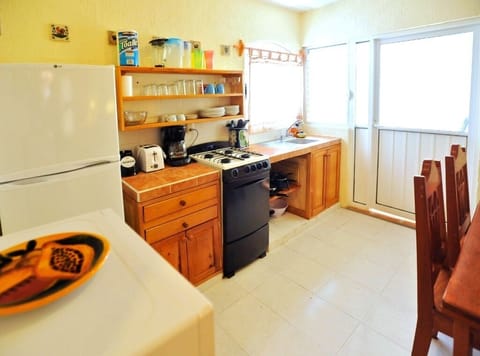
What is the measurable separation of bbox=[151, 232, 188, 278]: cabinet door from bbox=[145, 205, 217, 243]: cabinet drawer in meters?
0.04

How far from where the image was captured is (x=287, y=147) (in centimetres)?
329

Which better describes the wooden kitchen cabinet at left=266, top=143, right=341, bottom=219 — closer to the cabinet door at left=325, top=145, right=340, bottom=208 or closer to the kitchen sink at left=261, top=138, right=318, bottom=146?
the cabinet door at left=325, top=145, right=340, bottom=208

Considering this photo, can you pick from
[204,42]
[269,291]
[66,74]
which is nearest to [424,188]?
[269,291]

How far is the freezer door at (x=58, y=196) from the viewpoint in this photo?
162 centimetres

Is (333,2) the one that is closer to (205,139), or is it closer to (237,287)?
(205,139)

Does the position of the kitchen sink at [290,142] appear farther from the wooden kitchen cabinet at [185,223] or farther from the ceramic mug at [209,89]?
the wooden kitchen cabinet at [185,223]

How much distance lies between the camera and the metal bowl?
2305mm

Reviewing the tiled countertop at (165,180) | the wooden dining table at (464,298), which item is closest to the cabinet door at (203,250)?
the tiled countertop at (165,180)

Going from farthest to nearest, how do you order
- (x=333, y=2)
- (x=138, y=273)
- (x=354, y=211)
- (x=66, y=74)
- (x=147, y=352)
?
(x=354, y=211) < (x=333, y=2) < (x=66, y=74) < (x=138, y=273) < (x=147, y=352)

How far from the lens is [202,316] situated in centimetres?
67

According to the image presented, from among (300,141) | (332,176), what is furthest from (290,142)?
(332,176)

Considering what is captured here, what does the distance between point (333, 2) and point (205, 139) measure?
80.5 inches

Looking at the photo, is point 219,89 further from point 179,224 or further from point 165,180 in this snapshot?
point 179,224

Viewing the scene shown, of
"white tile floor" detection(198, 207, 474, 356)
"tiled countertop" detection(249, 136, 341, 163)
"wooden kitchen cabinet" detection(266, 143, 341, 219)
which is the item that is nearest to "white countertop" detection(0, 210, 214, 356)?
"white tile floor" detection(198, 207, 474, 356)
